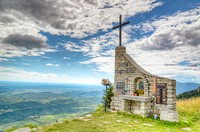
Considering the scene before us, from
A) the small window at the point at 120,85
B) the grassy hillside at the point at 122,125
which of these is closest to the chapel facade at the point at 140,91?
the small window at the point at 120,85

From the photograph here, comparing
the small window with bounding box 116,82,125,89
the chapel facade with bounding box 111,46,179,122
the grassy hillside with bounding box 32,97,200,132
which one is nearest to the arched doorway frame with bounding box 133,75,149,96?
the chapel facade with bounding box 111,46,179,122

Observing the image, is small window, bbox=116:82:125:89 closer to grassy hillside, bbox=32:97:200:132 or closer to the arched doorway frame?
the arched doorway frame

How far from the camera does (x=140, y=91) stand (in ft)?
36.0

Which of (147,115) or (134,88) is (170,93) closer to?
(147,115)

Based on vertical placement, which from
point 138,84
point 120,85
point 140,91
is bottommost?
point 140,91

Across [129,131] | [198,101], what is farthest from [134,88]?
[198,101]

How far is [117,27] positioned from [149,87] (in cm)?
591

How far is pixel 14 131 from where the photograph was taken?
718 cm

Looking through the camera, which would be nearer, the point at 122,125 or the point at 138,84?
the point at 122,125

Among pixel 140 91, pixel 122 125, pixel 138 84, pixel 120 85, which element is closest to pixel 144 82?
pixel 140 91

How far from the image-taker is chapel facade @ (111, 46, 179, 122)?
952cm

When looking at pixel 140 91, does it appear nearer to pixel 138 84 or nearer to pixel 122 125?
pixel 138 84

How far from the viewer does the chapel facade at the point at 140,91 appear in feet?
31.2

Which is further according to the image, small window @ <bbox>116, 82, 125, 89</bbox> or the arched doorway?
small window @ <bbox>116, 82, 125, 89</bbox>
